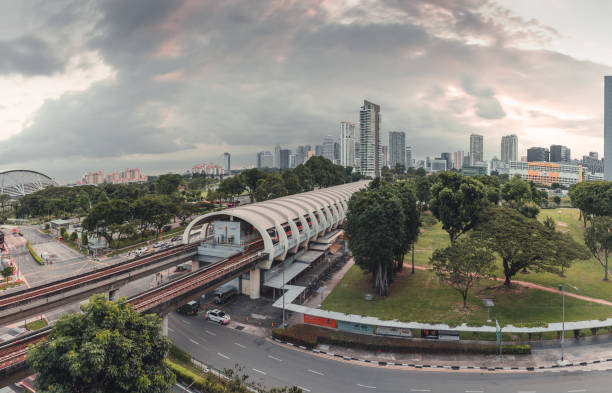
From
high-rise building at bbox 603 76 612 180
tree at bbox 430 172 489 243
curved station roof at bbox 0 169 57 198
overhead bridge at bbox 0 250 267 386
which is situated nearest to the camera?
overhead bridge at bbox 0 250 267 386

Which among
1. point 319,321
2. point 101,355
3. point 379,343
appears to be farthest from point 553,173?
point 101,355

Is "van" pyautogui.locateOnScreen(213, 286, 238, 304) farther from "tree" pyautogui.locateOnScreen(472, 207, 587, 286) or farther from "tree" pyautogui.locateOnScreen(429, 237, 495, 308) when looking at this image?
"tree" pyautogui.locateOnScreen(472, 207, 587, 286)

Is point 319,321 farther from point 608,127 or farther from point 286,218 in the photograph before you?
point 608,127

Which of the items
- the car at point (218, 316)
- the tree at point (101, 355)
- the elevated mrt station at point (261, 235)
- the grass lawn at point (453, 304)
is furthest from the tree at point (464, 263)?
the tree at point (101, 355)

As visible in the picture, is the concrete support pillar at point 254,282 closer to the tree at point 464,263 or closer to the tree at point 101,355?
the tree at point 464,263

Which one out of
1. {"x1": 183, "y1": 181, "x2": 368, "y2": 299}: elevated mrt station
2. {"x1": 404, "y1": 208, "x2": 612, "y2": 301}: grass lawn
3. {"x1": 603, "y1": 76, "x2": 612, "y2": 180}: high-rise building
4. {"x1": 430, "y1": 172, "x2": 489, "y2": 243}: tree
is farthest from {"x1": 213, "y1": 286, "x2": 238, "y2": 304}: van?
{"x1": 603, "y1": 76, "x2": 612, "y2": 180}: high-rise building

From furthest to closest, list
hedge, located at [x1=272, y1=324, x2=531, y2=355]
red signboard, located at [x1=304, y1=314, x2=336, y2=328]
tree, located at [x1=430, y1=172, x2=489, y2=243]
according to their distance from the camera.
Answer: tree, located at [x1=430, y1=172, x2=489, y2=243], red signboard, located at [x1=304, y1=314, x2=336, y2=328], hedge, located at [x1=272, y1=324, x2=531, y2=355]
